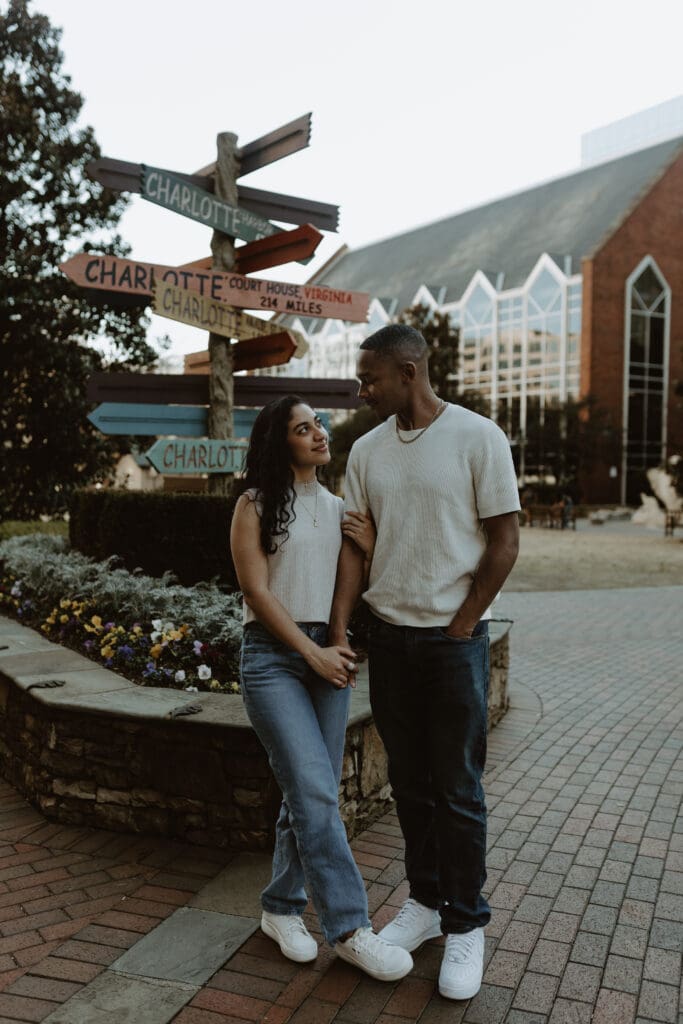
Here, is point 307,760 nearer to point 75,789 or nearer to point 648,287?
point 75,789

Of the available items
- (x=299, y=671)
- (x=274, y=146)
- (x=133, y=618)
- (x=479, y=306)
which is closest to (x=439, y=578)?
(x=299, y=671)

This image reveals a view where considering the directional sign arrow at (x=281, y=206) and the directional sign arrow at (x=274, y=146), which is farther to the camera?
the directional sign arrow at (x=281, y=206)

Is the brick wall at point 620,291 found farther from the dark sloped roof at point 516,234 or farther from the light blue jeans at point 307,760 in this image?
the light blue jeans at point 307,760

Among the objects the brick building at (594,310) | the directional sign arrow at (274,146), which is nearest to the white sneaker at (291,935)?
the directional sign arrow at (274,146)

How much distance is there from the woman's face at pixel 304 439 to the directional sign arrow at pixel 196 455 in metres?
2.55

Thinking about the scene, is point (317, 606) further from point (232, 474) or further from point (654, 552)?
point (654, 552)

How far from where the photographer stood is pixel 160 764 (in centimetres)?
350

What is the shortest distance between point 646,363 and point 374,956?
4622cm

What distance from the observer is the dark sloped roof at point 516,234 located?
46969mm

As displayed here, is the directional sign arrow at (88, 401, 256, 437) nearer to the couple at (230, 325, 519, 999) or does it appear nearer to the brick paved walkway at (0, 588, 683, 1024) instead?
the brick paved walkway at (0, 588, 683, 1024)

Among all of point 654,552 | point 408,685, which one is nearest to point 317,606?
point 408,685

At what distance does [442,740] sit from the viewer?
2.58 metres

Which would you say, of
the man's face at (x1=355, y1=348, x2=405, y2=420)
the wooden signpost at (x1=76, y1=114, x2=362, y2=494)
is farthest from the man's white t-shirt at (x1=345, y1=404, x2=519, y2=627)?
the wooden signpost at (x1=76, y1=114, x2=362, y2=494)

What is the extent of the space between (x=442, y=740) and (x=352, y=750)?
117 cm
